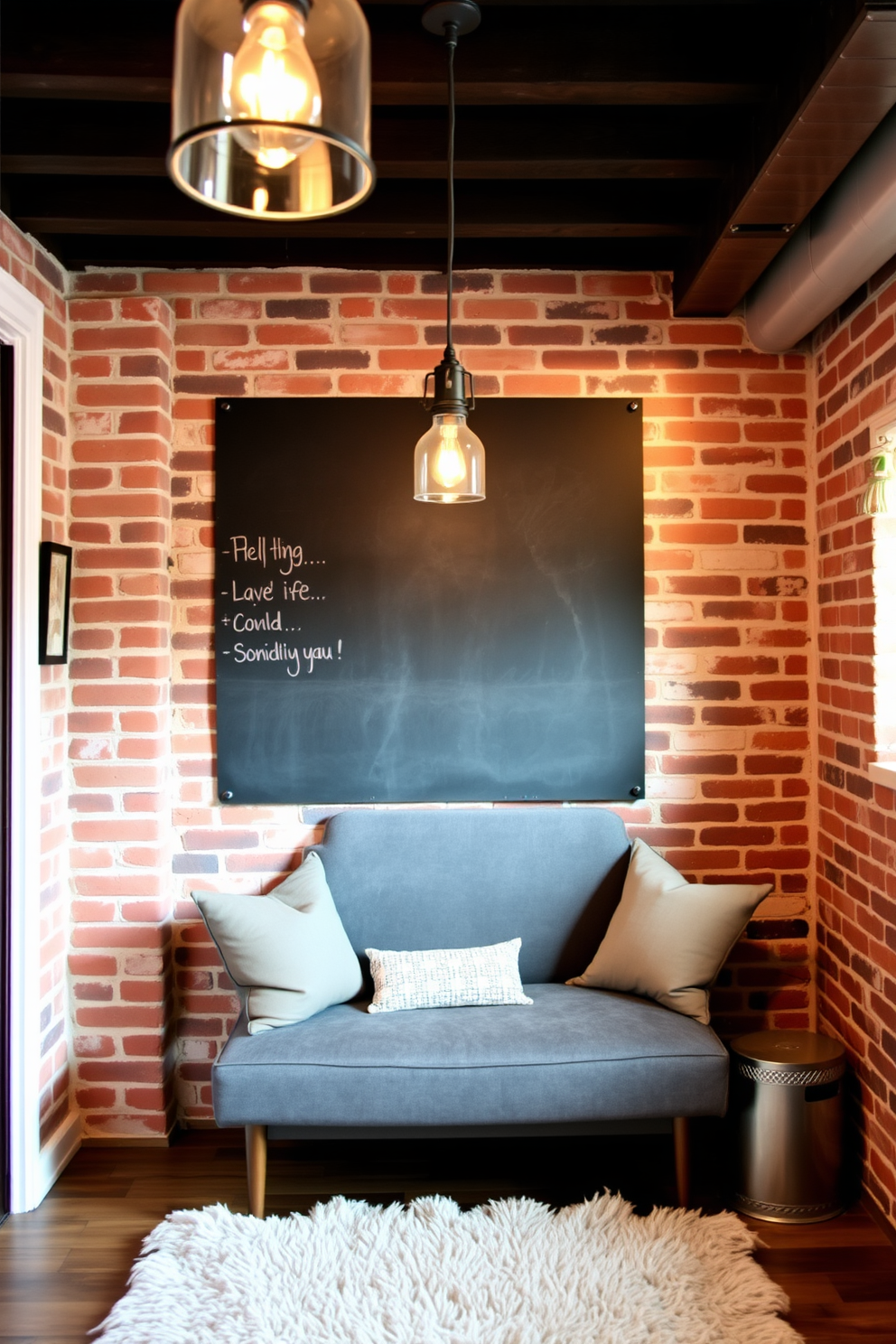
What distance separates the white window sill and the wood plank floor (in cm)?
109

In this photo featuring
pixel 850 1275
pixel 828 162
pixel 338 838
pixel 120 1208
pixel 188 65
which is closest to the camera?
pixel 188 65

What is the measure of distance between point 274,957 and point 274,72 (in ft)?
6.70

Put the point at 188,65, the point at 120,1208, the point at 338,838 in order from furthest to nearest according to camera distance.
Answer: the point at 338,838, the point at 120,1208, the point at 188,65

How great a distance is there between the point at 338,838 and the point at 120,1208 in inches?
42.5

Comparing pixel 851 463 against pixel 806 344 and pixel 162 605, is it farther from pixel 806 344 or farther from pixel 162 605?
pixel 162 605

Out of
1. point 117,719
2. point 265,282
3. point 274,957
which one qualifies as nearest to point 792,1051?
point 274,957

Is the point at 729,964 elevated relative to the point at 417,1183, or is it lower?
elevated

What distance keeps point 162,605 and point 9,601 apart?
1.55 ft

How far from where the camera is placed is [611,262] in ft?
9.68

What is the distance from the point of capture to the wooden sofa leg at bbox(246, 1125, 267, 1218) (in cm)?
236

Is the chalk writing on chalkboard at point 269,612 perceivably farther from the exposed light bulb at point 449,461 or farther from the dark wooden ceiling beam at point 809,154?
the dark wooden ceiling beam at point 809,154

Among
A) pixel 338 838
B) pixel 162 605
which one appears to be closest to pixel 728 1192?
pixel 338 838

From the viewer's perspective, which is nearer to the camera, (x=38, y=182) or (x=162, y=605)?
(x=38, y=182)

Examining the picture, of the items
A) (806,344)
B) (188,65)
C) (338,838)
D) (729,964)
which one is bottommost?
(729,964)
